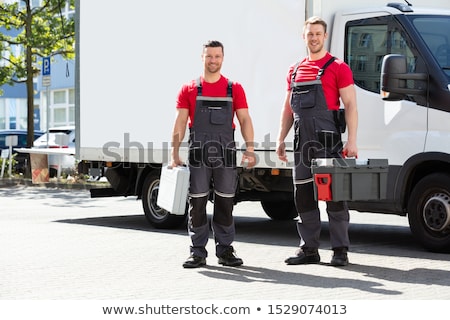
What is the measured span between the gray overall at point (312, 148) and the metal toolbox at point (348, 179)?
0.81 ft

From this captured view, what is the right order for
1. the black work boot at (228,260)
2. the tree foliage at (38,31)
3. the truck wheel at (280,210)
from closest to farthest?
1. the black work boot at (228,260)
2. the truck wheel at (280,210)
3. the tree foliage at (38,31)

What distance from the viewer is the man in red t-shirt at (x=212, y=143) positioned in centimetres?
817

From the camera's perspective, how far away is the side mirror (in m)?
8.53

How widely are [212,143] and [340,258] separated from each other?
150 centimetres

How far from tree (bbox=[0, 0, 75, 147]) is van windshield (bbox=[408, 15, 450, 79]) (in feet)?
56.3

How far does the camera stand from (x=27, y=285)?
745 centimetres

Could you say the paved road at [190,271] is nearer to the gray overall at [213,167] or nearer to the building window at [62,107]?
the gray overall at [213,167]

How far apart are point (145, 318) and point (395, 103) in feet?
14.0

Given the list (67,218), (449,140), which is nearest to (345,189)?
(449,140)

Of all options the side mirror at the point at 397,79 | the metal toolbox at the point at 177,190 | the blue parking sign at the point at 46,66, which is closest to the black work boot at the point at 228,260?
the metal toolbox at the point at 177,190

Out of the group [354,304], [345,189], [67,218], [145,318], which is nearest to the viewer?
[145,318]

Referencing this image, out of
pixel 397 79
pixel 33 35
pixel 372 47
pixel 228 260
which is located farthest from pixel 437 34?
pixel 33 35

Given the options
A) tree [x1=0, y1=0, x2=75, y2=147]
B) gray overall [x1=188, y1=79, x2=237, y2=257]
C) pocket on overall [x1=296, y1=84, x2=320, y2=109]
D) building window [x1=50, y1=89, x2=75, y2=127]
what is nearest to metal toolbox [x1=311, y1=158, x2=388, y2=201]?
pocket on overall [x1=296, y1=84, x2=320, y2=109]

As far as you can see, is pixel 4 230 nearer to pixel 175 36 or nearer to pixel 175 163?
pixel 175 36
